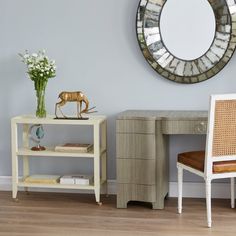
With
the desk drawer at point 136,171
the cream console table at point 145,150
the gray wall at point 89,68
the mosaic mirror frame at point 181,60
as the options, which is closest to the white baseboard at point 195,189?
the gray wall at point 89,68

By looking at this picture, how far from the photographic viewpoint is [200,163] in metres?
4.03

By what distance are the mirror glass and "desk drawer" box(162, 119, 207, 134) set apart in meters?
0.63

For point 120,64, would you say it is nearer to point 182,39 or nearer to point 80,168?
point 182,39

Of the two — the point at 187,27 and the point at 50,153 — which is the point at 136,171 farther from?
the point at 187,27

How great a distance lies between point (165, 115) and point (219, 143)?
1.87 feet

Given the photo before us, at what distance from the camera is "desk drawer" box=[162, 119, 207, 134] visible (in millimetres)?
4234

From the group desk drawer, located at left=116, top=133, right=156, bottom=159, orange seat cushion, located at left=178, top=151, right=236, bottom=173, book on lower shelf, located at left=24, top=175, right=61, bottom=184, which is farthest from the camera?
book on lower shelf, located at left=24, top=175, right=61, bottom=184

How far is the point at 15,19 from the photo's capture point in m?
4.93

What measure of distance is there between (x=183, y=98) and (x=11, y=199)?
1.64m

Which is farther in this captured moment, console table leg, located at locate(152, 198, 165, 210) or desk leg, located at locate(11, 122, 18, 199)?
desk leg, located at locate(11, 122, 18, 199)

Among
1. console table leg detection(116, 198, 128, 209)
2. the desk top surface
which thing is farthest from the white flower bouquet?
console table leg detection(116, 198, 128, 209)

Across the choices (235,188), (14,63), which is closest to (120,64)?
(14,63)

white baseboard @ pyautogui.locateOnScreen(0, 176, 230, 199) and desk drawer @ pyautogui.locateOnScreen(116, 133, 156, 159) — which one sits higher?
desk drawer @ pyautogui.locateOnScreen(116, 133, 156, 159)

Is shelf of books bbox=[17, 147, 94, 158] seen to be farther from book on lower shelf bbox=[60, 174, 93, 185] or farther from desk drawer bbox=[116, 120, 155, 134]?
desk drawer bbox=[116, 120, 155, 134]
